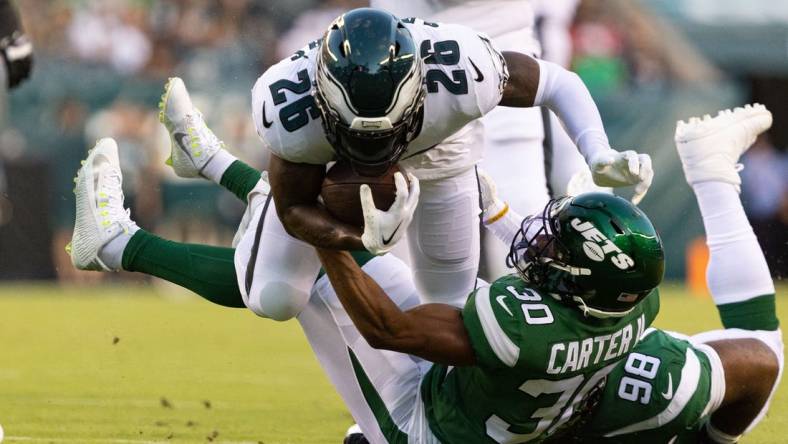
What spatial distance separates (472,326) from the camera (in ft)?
11.8

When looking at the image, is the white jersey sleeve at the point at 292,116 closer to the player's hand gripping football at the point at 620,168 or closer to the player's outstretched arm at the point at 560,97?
the player's outstretched arm at the point at 560,97

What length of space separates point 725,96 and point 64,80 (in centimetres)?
698

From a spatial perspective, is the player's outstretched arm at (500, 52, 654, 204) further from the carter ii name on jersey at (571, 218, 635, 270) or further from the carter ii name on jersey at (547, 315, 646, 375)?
the carter ii name on jersey at (547, 315, 646, 375)

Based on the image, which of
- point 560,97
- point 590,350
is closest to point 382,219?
point 590,350

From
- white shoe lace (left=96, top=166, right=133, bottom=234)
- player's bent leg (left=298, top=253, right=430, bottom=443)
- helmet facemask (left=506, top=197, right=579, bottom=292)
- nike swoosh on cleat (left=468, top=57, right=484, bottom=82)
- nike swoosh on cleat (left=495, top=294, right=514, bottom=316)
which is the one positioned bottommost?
player's bent leg (left=298, top=253, right=430, bottom=443)

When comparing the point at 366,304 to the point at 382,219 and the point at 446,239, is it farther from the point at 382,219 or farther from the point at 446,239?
the point at 446,239

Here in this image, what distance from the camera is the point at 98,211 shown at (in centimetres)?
473

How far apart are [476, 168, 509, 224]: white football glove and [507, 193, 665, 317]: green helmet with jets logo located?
2.52ft

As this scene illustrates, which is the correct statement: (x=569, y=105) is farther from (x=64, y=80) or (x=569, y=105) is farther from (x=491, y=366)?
(x=64, y=80)

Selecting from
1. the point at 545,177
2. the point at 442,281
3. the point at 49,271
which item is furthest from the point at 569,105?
the point at 49,271

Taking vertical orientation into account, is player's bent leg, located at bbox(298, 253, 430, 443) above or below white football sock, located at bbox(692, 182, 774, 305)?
below

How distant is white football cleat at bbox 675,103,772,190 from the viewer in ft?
14.5

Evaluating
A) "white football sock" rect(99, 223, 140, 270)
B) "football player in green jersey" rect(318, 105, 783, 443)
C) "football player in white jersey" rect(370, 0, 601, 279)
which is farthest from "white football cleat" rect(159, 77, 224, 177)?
"football player in green jersey" rect(318, 105, 783, 443)

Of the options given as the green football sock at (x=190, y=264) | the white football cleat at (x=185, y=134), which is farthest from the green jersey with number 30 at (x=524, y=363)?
the white football cleat at (x=185, y=134)
